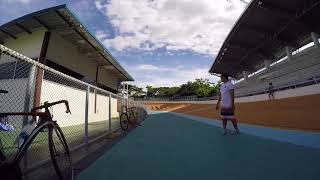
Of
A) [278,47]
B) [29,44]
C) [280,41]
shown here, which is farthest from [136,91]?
[29,44]

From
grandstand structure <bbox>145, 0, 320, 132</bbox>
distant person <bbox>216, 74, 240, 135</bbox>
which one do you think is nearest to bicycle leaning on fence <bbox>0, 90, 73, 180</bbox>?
distant person <bbox>216, 74, 240, 135</bbox>

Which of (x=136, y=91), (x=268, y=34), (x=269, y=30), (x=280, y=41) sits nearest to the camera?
(x=269, y=30)

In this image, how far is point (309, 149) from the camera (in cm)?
596

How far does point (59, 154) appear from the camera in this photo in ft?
12.7

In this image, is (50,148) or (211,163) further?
(211,163)

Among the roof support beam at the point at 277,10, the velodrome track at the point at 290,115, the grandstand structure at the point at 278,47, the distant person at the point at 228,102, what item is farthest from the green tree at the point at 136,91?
the distant person at the point at 228,102

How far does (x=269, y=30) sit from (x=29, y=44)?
2825 cm

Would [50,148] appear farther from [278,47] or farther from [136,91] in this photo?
[136,91]

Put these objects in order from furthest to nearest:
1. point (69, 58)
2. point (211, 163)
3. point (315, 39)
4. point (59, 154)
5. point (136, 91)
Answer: point (136, 91) < point (315, 39) < point (69, 58) < point (211, 163) < point (59, 154)

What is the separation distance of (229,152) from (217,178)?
2186mm

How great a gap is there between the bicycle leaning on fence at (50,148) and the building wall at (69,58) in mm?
14996

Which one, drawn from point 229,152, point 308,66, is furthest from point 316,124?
point 308,66

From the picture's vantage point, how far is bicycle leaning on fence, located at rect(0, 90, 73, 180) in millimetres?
2758

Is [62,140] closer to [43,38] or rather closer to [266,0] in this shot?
[43,38]
